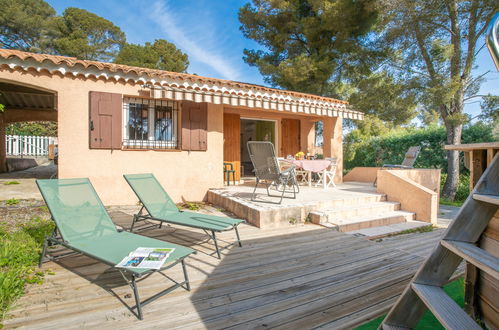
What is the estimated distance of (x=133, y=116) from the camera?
8727 mm

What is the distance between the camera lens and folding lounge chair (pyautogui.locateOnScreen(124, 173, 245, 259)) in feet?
15.0

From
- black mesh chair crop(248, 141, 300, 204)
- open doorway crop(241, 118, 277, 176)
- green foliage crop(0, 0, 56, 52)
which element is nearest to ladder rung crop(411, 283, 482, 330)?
black mesh chair crop(248, 141, 300, 204)

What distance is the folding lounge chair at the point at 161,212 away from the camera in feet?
15.0

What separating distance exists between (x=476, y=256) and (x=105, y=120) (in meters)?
8.56

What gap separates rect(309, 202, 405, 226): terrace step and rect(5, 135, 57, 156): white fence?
2218 cm

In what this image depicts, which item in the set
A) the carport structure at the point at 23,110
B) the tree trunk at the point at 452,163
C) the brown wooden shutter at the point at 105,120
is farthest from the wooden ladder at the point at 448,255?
the carport structure at the point at 23,110

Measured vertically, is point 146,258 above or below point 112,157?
below

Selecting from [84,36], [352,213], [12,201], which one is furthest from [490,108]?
[84,36]

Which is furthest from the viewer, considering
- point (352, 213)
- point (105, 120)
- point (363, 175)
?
point (363, 175)

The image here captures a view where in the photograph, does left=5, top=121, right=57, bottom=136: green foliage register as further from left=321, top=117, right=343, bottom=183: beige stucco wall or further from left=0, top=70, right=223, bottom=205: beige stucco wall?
left=321, top=117, right=343, bottom=183: beige stucco wall

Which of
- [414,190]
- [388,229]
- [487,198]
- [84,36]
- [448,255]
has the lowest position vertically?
[388,229]

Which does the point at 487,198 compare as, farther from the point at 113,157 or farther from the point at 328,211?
the point at 113,157

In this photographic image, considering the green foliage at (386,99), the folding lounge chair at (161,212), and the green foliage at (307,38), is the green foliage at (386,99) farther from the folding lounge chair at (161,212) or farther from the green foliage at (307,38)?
the folding lounge chair at (161,212)

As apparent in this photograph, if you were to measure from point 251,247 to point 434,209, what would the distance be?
5847 millimetres
